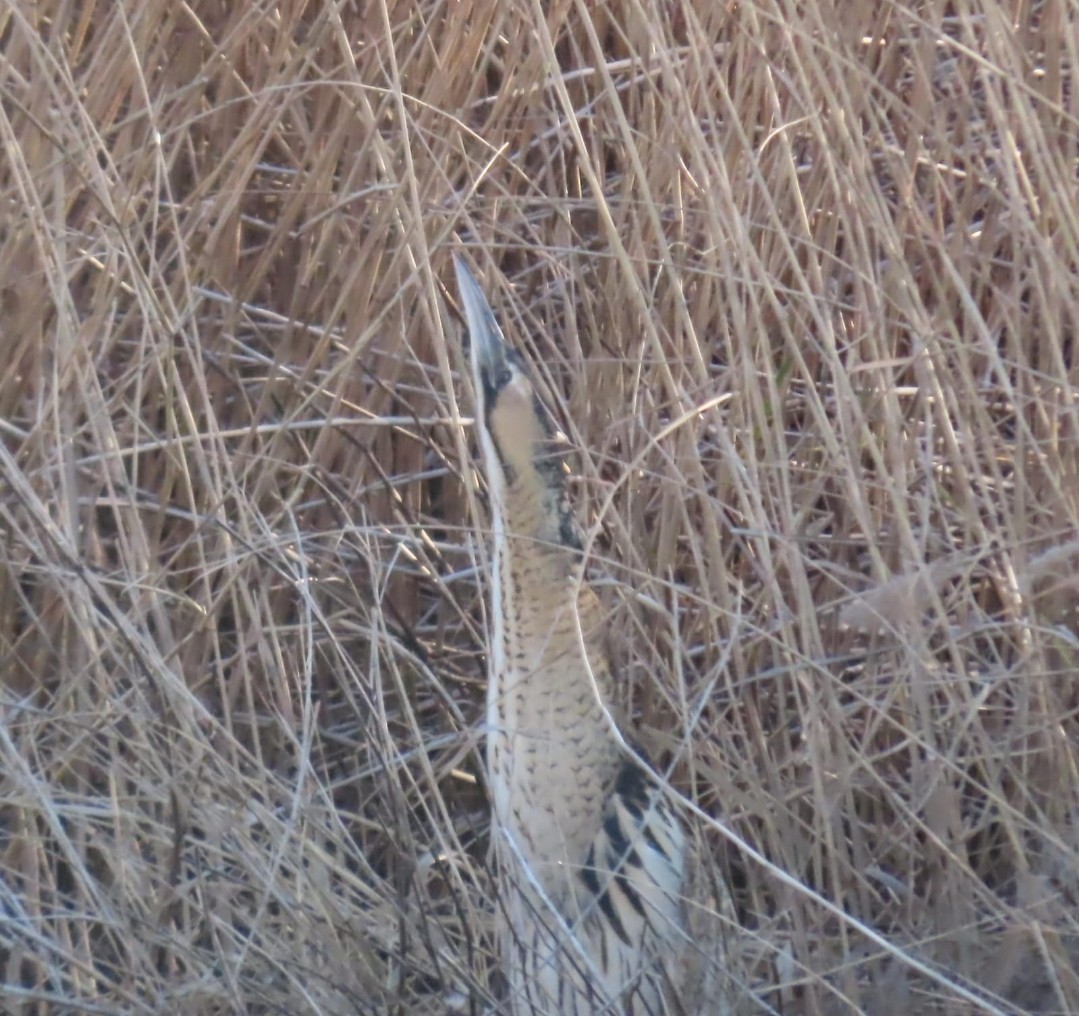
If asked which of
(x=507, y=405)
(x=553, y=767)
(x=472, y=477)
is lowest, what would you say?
(x=553, y=767)

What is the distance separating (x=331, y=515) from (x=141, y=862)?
1.44 ft

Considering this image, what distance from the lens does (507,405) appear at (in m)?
1.15

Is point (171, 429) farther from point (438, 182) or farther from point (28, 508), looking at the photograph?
point (438, 182)

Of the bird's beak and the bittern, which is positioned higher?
the bird's beak

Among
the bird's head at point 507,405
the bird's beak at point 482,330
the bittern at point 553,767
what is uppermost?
the bird's beak at point 482,330

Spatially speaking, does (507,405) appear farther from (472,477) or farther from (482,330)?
(472,477)

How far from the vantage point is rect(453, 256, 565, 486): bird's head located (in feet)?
3.78

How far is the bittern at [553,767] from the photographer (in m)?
1.16

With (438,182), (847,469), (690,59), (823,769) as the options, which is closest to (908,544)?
(847,469)

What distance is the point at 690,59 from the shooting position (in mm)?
1393

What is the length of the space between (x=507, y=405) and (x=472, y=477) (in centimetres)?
22

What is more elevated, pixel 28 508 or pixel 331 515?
pixel 28 508

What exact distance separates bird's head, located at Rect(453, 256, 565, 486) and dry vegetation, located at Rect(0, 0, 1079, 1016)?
6 cm

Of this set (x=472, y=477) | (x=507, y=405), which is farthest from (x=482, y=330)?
(x=472, y=477)
